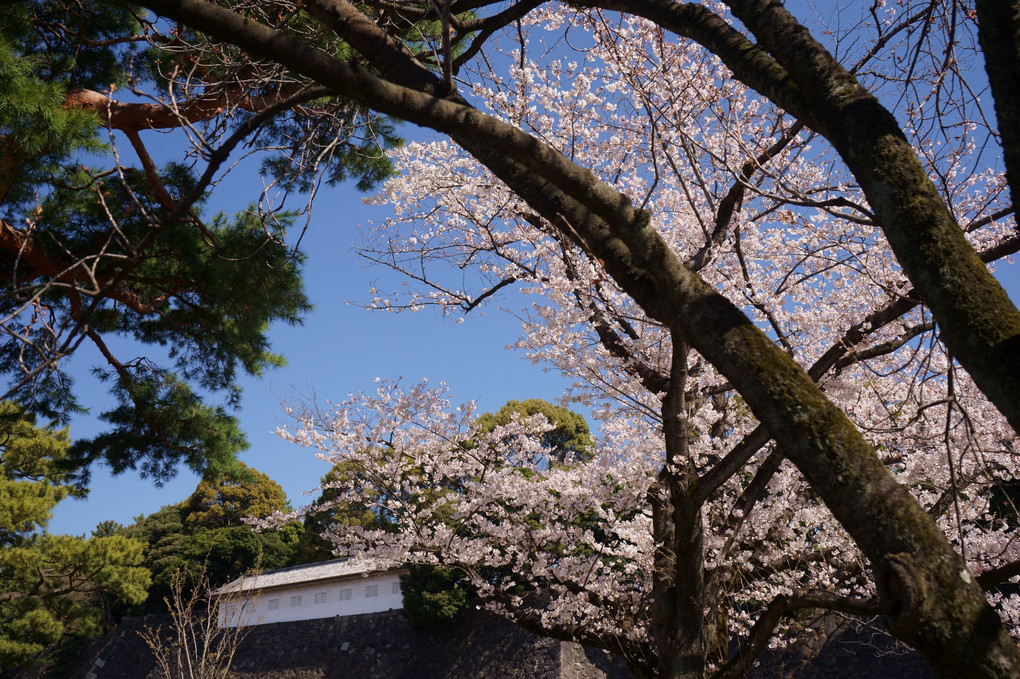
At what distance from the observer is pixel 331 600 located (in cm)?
1827

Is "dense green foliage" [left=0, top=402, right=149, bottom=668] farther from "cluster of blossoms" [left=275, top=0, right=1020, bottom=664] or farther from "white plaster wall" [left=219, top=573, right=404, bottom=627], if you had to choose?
"cluster of blossoms" [left=275, top=0, right=1020, bottom=664]

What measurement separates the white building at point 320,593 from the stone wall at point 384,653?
16.9 inches

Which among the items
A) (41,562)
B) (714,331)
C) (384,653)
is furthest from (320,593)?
(714,331)

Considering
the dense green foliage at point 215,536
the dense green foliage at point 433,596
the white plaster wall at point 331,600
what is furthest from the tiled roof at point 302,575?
the dense green foliage at point 433,596

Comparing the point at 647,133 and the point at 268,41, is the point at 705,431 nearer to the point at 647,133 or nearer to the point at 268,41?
the point at 647,133

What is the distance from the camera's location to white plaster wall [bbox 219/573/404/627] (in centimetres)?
1719

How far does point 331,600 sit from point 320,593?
49cm

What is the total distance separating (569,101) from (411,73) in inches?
144

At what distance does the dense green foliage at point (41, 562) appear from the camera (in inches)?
468

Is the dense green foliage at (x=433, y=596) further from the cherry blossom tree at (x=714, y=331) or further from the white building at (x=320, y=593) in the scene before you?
the cherry blossom tree at (x=714, y=331)

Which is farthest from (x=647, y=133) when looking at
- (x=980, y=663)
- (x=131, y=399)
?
(x=131, y=399)

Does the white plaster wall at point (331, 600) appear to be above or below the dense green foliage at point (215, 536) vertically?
below

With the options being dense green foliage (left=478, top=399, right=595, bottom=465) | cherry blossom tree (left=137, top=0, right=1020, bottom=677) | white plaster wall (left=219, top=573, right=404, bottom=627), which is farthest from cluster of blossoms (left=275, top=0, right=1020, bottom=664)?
dense green foliage (left=478, top=399, right=595, bottom=465)

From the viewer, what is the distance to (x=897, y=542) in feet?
4.85
